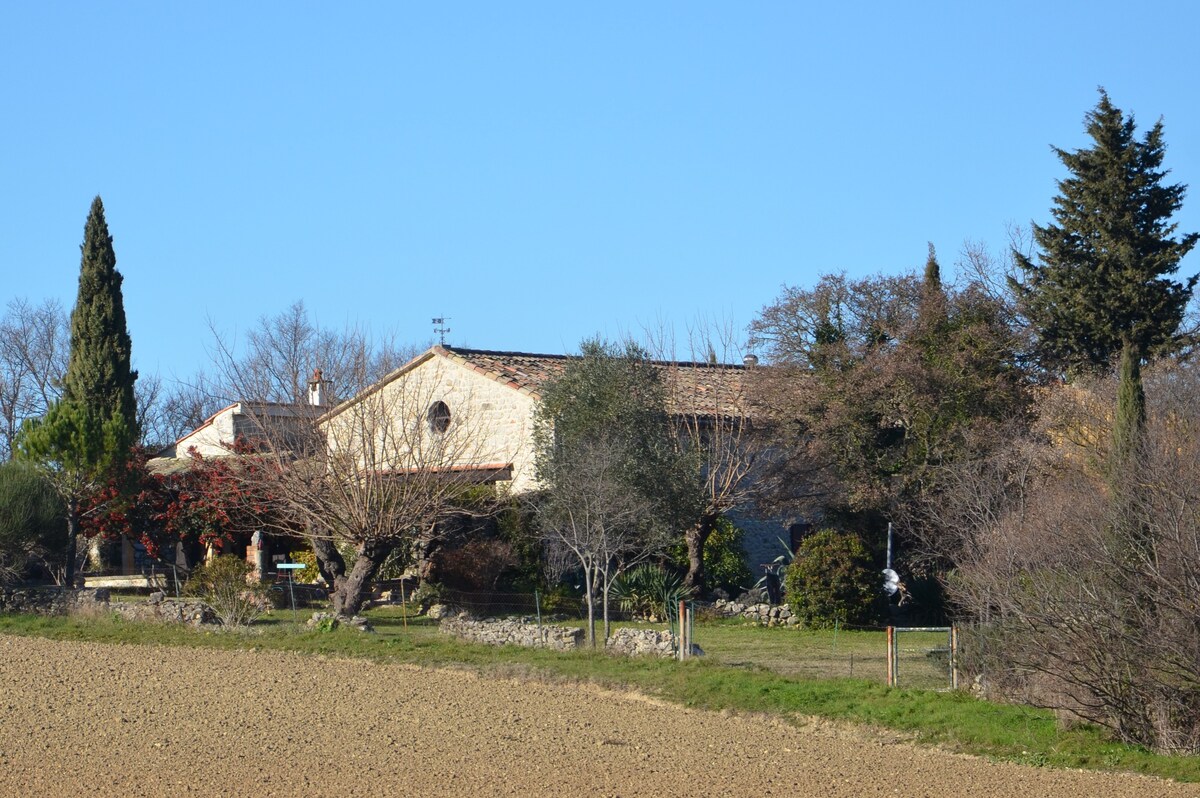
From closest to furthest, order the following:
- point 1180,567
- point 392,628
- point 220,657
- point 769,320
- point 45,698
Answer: point 1180,567, point 45,698, point 220,657, point 392,628, point 769,320

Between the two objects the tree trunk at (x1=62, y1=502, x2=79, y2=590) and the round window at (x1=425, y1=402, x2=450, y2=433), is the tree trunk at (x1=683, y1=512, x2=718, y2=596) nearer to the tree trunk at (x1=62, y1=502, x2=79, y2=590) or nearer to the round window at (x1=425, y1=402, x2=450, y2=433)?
the round window at (x1=425, y1=402, x2=450, y2=433)

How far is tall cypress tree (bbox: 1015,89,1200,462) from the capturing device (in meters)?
31.1

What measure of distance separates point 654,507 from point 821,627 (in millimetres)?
3871

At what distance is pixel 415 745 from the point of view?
14367 mm

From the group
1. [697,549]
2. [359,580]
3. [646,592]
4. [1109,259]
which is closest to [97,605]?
[359,580]

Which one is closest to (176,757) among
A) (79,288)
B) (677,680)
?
(677,680)

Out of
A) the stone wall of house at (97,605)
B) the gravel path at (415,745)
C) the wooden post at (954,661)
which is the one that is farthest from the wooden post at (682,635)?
the stone wall of house at (97,605)

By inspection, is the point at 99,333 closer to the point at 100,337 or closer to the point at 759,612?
the point at 100,337

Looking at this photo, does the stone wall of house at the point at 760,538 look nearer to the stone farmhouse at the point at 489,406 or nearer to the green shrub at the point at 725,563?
the stone farmhouse at the point at 489,406

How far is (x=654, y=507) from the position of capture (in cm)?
2477

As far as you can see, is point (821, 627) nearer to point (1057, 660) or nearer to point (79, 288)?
point (1057, 660)

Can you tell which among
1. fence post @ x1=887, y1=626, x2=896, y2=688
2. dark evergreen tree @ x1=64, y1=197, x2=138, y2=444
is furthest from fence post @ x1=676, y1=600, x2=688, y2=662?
dark evergreen tree @ x1=64, y1=197, x2=138, y2=444

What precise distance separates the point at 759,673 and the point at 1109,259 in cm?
1815

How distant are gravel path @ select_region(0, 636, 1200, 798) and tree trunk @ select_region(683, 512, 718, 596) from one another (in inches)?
345
